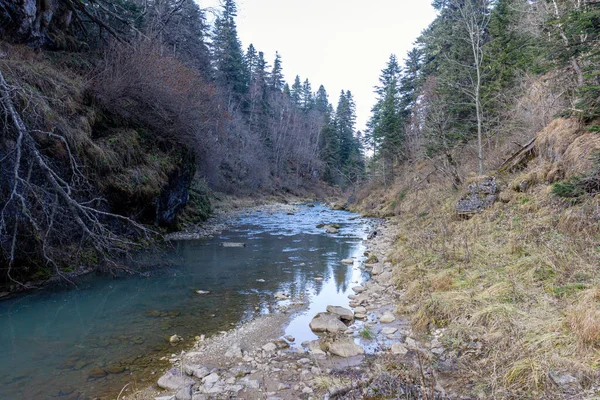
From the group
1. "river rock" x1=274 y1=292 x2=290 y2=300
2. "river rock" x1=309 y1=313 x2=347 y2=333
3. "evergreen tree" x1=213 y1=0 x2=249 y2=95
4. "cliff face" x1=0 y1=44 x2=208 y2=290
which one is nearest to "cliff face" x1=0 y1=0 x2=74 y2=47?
"cliff face" x1=0 y1=44 x2=208 y2=290

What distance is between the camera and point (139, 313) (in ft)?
21.4

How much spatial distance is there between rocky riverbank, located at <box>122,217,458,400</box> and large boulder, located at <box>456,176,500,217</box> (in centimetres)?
470

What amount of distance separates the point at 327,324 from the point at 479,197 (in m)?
6.75

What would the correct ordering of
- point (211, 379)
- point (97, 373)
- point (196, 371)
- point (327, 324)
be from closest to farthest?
point (211, 379) < point (196, 371) < point (97, 373) < point (327, 324)

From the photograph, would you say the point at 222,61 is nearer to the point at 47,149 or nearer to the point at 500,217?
the point at 47,149

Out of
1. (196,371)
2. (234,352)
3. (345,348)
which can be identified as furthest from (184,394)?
(345,348)

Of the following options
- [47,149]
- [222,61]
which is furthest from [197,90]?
[222,61]

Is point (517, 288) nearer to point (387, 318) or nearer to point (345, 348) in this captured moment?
point (387, 318)

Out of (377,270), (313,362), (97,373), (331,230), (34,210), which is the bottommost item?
(97,373)

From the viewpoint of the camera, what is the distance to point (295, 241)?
14.5m

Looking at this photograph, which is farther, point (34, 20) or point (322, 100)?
point (322, 100)

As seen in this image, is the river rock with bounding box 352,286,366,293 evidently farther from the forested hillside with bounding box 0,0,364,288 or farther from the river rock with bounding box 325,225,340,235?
the river rock with bounding box 325,225,340,235

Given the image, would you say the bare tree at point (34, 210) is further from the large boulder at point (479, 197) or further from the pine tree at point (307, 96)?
the pine tree at point (307, 96)

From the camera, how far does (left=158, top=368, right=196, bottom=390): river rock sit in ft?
13.0
